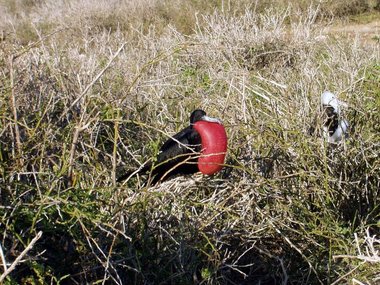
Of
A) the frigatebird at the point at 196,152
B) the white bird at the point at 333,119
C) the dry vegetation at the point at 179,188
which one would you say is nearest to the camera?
the dry vegetation at the point at 179,188

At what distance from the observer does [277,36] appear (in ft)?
17.7

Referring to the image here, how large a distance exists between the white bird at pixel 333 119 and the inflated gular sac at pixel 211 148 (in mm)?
524

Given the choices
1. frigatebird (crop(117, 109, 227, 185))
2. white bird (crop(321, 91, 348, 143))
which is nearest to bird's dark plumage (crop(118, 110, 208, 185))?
frigatebird (crop(117, 109, 227, 185))

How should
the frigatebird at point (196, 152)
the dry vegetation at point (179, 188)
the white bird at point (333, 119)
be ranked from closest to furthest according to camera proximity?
the dry vegetation at point (179, 188)
the frigatebird at point (196, 152)
the white bird at point (333, 119)

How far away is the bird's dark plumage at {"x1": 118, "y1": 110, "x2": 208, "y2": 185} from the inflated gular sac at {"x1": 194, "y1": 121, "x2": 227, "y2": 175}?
0.03 meters

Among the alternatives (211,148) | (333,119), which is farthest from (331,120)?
(211,148)

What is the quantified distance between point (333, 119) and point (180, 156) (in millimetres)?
714

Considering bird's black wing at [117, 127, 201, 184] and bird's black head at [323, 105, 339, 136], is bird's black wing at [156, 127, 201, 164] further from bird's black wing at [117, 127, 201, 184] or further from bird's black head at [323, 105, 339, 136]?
bird's black head at [323, 105, 339, 136]

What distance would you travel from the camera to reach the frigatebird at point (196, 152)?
243 cm

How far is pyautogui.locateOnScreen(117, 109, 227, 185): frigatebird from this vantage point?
243cm

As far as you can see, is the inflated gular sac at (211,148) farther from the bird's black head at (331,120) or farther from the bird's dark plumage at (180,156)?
the bird's black head at (331,120)

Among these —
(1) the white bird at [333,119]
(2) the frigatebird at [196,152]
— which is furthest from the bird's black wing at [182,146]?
(1) the white bird at [333,119]

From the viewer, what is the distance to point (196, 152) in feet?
7.94

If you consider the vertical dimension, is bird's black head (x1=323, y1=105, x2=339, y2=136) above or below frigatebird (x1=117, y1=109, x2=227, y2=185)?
below
